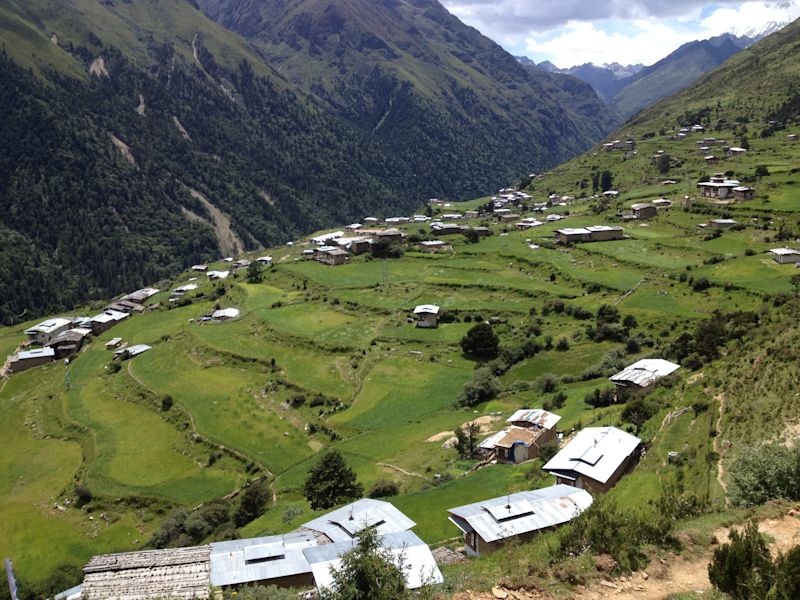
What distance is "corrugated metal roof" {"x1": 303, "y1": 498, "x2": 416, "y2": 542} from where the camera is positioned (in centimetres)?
2622

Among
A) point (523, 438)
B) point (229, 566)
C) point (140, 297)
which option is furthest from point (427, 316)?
point (140, 297)

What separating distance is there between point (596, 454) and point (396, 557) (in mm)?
13754

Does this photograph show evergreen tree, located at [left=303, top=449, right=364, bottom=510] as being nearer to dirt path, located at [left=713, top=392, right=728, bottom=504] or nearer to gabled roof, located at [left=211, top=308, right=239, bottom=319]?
dirt path, located at [left=713, top=392, right=728, bottom=504]

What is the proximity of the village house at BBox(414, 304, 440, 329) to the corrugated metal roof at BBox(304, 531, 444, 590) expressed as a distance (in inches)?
1850

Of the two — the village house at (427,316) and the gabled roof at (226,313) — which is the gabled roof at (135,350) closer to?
the gabled roof at (226,313)

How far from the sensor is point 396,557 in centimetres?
2036

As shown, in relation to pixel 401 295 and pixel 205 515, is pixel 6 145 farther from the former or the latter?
pixel 205 515

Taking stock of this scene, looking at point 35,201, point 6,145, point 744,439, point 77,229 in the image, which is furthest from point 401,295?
point 6,145

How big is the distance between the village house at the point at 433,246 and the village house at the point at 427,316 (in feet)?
107

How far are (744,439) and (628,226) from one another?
78.4 metres

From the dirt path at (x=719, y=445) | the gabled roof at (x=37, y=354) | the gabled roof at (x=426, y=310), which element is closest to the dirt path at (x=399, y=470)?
the dirt path at (x=719, y=445)

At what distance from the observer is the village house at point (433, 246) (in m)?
103

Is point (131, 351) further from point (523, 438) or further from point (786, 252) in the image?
point (786, 252)

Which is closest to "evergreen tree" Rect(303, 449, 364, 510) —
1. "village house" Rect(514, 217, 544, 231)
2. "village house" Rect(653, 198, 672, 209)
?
"village house" Rect(514, 217, 544, 231)
